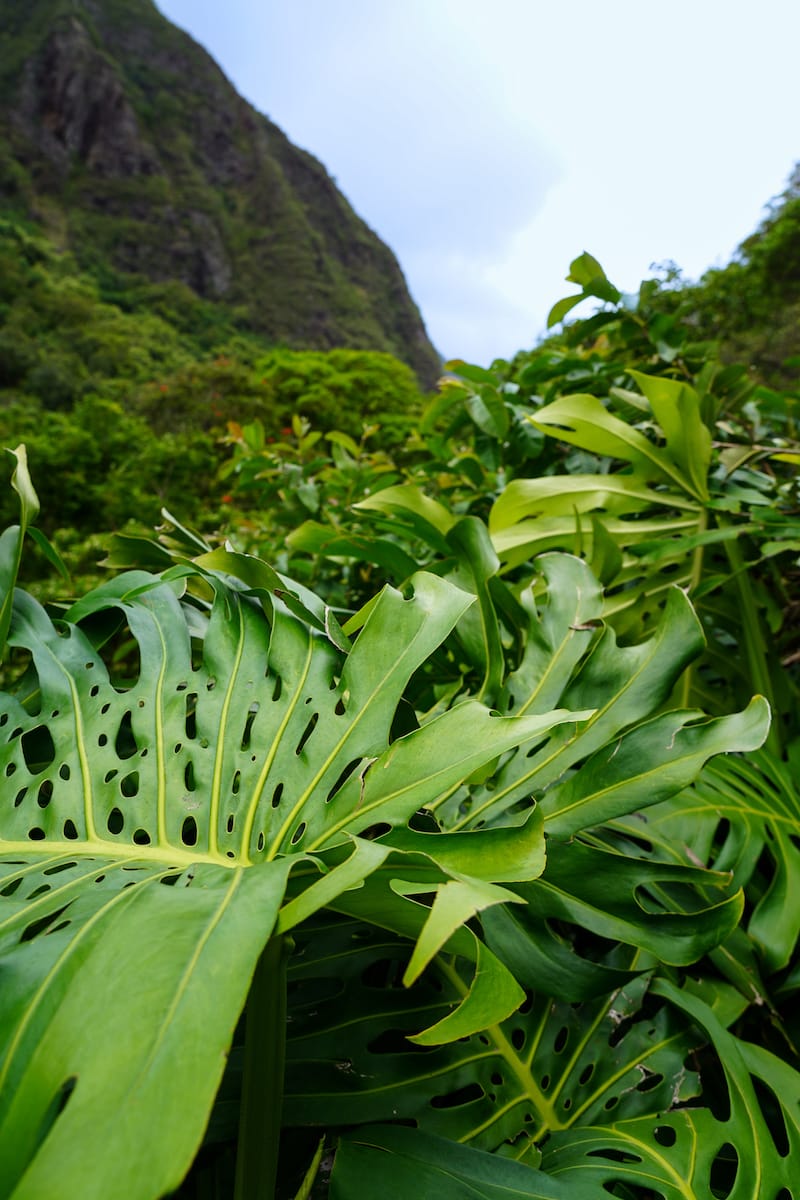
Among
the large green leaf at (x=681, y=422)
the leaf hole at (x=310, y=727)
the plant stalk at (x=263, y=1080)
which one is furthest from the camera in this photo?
the large green leaf at (x=681, y=422)

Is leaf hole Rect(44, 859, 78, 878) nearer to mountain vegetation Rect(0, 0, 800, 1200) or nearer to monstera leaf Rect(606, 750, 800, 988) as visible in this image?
mountain vegetation Rect(0, 0, 800, 1200)

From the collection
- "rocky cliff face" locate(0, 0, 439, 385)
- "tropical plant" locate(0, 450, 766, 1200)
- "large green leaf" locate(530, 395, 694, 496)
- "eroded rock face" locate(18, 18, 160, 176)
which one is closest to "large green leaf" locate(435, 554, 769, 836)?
"tropical plant" locate(0, 450, 766, 1200)

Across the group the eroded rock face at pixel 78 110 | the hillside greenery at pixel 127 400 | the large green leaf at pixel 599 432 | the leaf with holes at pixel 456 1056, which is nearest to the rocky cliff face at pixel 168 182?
the eroded rock face at pixel 78 110

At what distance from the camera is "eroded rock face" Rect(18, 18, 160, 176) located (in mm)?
33344

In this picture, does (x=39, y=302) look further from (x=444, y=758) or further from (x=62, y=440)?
A: (x=444, y=758)

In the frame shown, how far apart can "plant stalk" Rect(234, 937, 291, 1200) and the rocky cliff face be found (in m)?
32.2

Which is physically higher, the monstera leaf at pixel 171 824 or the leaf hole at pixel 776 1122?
the monstera leaf at pixel 171 824

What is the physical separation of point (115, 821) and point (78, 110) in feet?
148

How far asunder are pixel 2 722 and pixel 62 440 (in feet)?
25.0

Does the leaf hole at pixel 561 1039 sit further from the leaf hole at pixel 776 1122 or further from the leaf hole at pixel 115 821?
the leaf hole at pixel 115 821

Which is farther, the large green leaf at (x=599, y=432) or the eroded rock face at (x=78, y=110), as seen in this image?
the eroded rock face at (x=78, y=110)

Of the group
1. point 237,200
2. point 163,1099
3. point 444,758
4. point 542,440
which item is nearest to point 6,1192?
point 163,1099

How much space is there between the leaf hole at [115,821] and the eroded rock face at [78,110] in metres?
42.5

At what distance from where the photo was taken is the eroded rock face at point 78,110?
33344 mm
